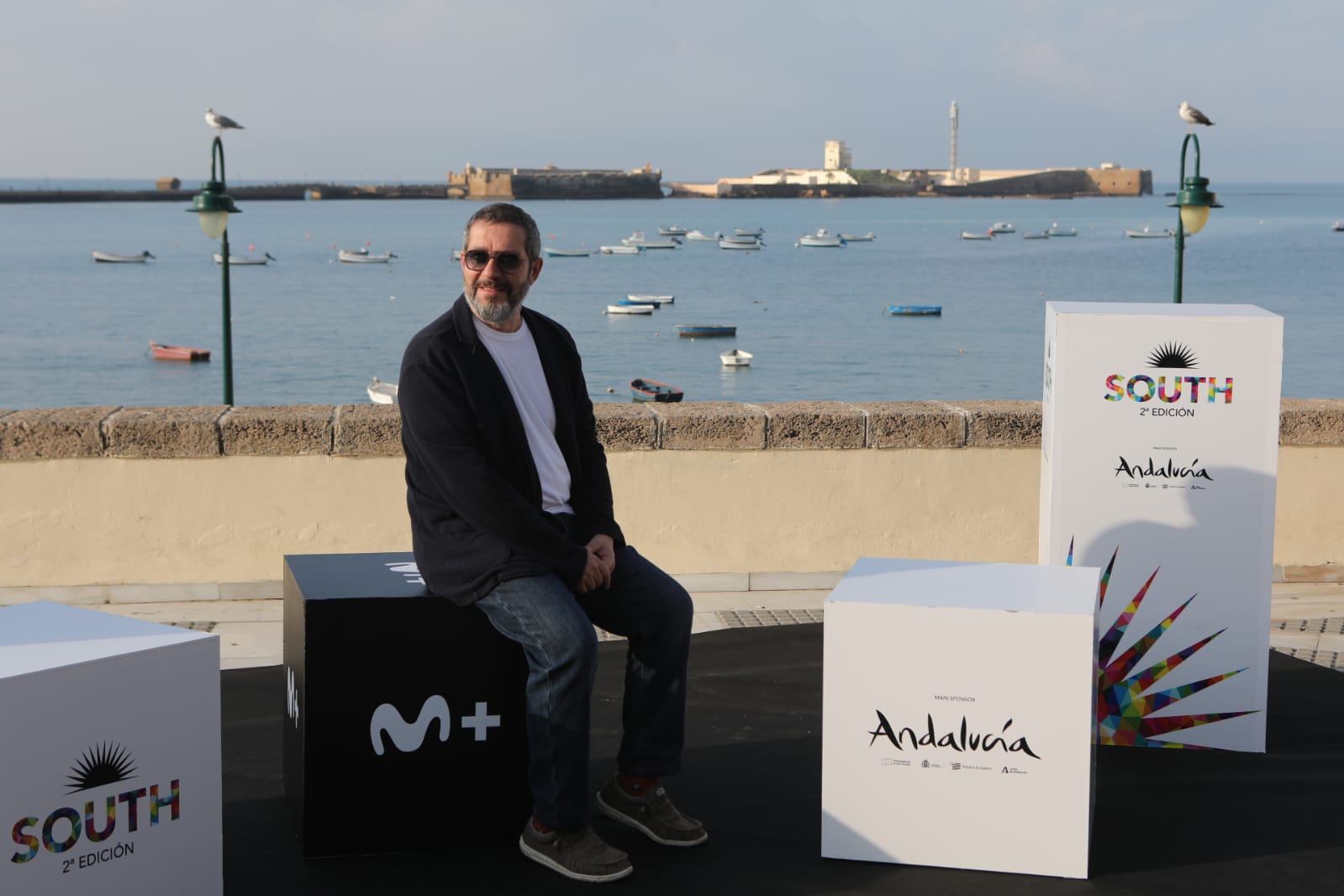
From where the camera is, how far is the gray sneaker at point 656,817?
3.89m

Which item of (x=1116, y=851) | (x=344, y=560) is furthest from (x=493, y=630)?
(x=1116, y=851)

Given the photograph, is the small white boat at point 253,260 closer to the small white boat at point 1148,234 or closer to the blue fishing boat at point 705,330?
the blue fishing boat at point 705,330

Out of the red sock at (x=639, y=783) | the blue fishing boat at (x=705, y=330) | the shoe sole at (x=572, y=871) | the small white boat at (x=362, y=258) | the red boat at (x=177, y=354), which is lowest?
the red boat at (x=177, y=354)

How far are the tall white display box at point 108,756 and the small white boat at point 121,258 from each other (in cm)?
9497

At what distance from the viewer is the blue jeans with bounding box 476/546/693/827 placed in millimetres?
3676

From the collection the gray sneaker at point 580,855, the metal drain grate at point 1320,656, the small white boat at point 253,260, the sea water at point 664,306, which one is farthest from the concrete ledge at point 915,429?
the small white boat at point 253,260

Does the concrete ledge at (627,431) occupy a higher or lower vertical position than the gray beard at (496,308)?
lower

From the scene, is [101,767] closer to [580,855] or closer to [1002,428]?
[580,855]

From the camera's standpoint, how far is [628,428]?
6.34m

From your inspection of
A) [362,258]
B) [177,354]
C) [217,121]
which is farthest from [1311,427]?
[362,258]

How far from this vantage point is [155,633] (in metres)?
3.31

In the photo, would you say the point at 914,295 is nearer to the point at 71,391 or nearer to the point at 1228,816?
the point at 71,391

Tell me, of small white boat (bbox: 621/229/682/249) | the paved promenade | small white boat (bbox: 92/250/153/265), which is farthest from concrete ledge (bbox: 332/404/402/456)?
small white boat (bbox: 621/229/682/249)

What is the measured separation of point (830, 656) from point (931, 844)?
1.76 ft
